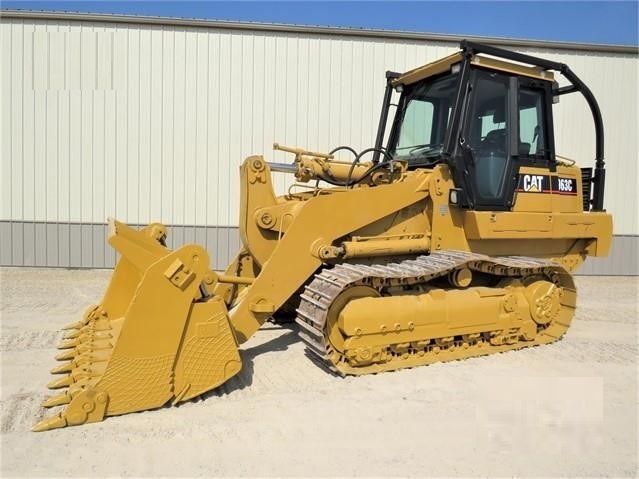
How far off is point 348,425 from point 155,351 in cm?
141

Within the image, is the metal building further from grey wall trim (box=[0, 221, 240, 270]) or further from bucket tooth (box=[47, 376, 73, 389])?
bucket tooth (box=[47, 376, 73, 389])

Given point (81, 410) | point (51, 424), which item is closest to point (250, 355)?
point (81, 410)

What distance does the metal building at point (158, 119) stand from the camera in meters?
9.95

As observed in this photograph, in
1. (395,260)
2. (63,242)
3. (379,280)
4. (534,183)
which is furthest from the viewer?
(63,242)

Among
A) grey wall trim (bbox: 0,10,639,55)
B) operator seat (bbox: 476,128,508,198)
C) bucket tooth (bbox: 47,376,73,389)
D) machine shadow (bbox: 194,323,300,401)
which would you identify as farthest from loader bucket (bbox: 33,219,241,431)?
grey wall trim (bbox: 0,10,639,55)

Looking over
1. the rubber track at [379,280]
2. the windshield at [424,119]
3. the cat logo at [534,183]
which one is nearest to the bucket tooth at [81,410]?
the rubber track at [379,280]

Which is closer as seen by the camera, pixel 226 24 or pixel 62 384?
pixel 62 384

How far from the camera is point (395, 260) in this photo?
4988mm

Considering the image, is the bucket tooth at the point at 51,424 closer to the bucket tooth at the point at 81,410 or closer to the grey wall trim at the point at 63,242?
the bucket tooth at the point at 81,410

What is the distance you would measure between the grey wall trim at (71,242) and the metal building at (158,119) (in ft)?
0.07

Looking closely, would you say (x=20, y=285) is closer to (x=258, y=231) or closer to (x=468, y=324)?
(x=258, y=231)

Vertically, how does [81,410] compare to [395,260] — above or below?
below

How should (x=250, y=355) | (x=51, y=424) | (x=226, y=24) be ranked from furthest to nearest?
(x=226, y=24), (x=250, y=355), (x=51, y=424)

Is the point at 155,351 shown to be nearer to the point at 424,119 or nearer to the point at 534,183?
the point at 424,119
